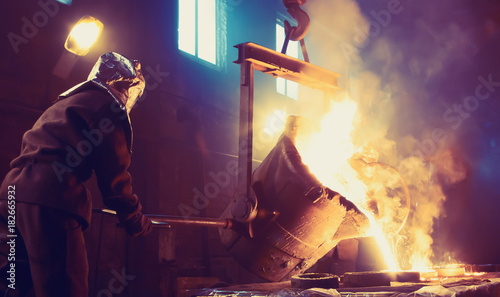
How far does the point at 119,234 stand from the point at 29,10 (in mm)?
3098

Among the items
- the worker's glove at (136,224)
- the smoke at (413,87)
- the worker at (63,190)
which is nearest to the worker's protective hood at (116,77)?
the worker at (63,190)

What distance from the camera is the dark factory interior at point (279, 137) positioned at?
3.35m

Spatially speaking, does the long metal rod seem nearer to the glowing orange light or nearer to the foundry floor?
the foundry floor

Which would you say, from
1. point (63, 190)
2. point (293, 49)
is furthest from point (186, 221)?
point (293, 49)

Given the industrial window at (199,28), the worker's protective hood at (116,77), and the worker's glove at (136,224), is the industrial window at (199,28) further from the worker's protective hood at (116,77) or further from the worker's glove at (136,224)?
the worker's glove at (136,224)

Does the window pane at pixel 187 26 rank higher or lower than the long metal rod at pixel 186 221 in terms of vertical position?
higher

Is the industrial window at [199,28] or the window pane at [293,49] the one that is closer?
the industrial window at [199,28]

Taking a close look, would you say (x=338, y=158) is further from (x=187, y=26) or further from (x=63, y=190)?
(x=187, y=26)

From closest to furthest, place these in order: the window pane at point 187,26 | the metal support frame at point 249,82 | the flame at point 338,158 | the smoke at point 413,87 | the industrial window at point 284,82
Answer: the metal support frame at point 249,82, the flame at point 338,158, the smoke at point 413,87, the window pane at point 187,26, the industrial window at point 284,82

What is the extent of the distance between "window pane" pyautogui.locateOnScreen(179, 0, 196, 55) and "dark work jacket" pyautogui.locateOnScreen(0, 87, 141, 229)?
5545mm

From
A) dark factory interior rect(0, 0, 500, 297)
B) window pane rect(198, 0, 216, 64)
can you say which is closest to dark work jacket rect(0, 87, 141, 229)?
dark factory interior rect(0, 0, 500, 297)

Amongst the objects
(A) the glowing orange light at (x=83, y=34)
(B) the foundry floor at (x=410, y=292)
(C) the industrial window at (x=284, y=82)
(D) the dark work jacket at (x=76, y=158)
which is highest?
(C) the industrial window at (x=284, y=82)

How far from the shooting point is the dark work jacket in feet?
7.26

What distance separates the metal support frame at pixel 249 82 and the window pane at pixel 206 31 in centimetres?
471
